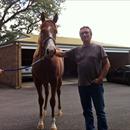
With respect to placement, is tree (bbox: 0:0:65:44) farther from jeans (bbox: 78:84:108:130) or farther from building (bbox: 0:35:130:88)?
jeans (bbox: 78:84:108:130)

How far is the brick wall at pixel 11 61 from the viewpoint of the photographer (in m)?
19.4

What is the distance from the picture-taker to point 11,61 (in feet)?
66.8

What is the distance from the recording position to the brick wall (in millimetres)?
19391

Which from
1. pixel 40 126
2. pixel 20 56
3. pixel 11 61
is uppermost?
pixel 20 56

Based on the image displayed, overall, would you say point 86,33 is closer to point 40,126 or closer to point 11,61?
point 40,126

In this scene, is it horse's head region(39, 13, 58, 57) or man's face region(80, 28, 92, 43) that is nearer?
man's face region(80, 28, 92, 43)

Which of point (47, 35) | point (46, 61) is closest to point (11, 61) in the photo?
point (46, 61)

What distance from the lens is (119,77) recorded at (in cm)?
2105

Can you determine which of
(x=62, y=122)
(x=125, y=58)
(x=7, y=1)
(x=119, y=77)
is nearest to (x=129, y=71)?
(x=119, y=77)

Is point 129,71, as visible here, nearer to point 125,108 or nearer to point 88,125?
point 125,108

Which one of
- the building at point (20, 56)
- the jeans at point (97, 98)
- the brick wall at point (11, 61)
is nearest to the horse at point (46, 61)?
the jeans at point (97, 98)

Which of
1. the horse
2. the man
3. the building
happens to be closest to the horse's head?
the horse

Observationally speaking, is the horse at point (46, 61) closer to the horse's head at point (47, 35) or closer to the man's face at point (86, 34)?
the horse's head at point (47, 35)

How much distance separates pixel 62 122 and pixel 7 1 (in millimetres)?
30886
